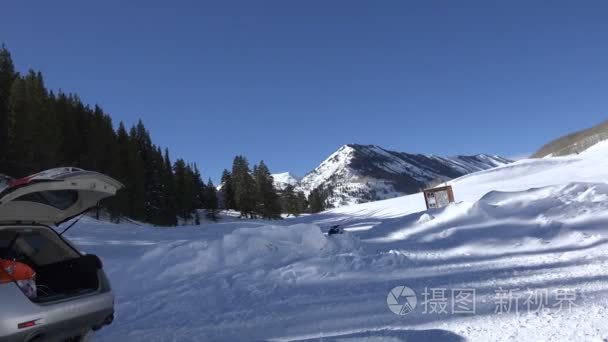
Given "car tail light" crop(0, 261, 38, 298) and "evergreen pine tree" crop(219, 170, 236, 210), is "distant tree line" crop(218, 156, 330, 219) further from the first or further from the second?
"car tail light" crop(0, 261, 38, 298)

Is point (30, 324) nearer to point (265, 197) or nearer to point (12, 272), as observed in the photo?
point (12, 272)

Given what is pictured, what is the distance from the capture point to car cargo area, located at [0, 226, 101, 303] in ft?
15.5

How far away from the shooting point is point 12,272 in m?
3.49

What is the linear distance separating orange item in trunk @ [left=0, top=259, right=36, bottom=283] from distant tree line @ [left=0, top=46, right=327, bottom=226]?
3654cm

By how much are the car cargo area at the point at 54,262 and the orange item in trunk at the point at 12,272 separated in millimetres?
1083

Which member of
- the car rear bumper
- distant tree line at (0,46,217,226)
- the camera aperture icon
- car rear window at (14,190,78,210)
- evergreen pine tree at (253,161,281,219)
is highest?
distant tree line at (0,46,217,226)

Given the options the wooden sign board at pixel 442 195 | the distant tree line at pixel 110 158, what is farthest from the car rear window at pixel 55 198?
the distant tree line at pixel 110 158

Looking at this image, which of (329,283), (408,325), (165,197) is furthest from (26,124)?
(408,325)

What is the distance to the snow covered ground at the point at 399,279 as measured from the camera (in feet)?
16.6

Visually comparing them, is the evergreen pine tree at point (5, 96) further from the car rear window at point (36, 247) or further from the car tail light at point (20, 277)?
the car tail light at point (20, 277)

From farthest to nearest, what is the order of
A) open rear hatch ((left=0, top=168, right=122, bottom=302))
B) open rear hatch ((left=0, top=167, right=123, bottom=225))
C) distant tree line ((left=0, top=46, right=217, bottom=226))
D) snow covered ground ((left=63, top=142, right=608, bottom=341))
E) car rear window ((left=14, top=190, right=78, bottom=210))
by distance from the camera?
distant tree line ((left=0, top=46, right=217, bottom=226)), snow covered ground ((left=63, top=142, right=608, bottom=341)), car rear window ((left=14, top=190, right=78, bottom=210)), open rear hatch ((left=0, top=168, right=122, bottom=302)), open rear hatch ((left=0, top=167, right=123, bottom=225))

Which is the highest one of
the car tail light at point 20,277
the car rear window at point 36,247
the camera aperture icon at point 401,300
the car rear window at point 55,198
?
the car rear window at point 55,198

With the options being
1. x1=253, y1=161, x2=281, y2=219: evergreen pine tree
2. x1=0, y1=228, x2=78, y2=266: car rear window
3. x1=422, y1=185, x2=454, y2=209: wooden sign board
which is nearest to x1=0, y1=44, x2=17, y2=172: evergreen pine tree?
x1=253, y1=161, x2=281, y2=219: evergreen pine tree

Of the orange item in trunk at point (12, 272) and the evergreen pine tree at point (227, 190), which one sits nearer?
the orange item in trunk at point (12, 272)
